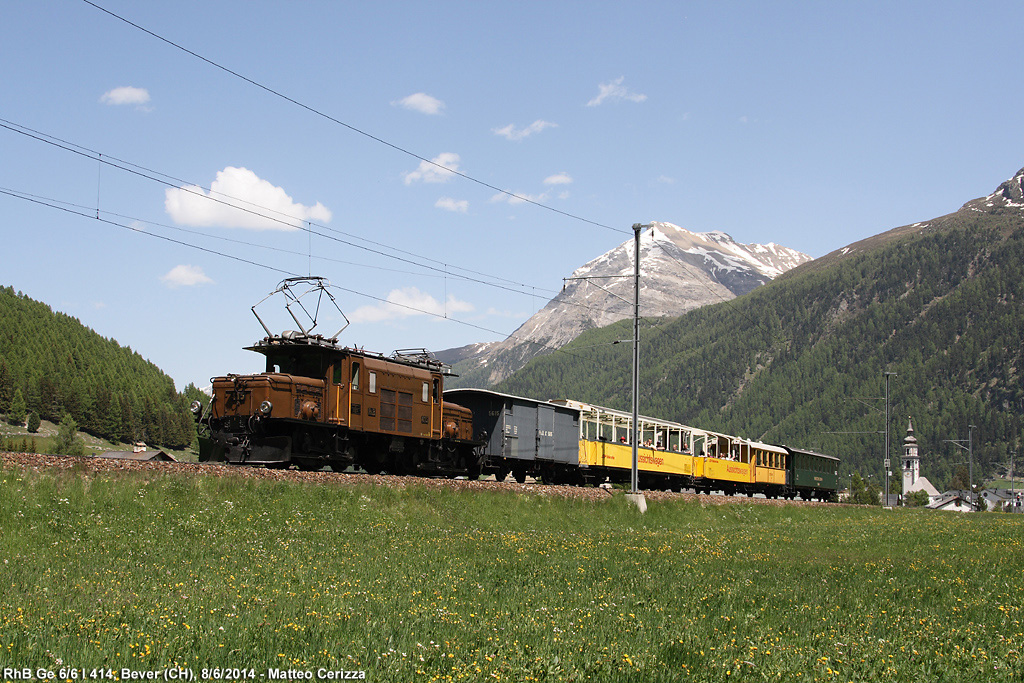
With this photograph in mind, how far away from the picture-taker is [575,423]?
42.6 m

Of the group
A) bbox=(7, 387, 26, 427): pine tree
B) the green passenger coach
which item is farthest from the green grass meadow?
bbox=(7, 387, 26, 427): pine tree

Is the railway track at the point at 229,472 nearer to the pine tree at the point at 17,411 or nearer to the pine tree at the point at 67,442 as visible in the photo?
the pine tree at the point at 67,442

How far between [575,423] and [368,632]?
106 ft

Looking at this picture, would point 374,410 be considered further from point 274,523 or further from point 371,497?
point 274,523

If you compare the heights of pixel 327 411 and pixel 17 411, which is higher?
pixel 17 411

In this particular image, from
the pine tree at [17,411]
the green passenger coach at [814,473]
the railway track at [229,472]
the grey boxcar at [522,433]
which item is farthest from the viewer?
the pine tree at [17,411]

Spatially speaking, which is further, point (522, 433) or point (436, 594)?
point (522, 433)

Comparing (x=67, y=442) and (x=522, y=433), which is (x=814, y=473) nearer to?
(x=522, y=433)

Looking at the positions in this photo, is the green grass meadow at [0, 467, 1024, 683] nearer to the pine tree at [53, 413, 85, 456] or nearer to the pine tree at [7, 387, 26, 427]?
the pine tree at [53, 413, 85, 456]

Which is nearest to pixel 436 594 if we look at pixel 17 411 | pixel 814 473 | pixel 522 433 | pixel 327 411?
pixel 327 411

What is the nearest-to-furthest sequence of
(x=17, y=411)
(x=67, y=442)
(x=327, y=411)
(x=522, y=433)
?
(x=327, y=411)
(x=522, y=433)
(x=67, y=442)
(x=17, y=411)

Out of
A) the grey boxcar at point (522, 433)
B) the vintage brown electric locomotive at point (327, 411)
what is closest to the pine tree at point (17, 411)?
the grey boxcar at point (522, 433)

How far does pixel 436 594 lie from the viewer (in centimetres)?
1334

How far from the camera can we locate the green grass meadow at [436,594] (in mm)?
9594
